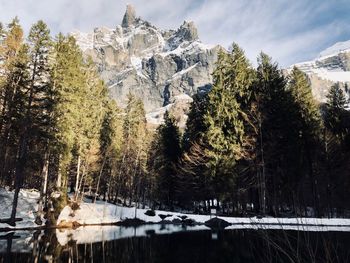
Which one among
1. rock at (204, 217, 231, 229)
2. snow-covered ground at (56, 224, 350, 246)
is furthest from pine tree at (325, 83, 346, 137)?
rock at (204, 217, 231, 229)

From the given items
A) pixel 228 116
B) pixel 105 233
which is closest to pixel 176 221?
pixel 228 116

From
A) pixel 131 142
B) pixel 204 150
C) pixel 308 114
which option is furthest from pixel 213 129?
pixel 131 142

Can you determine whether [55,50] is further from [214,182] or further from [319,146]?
[319,146]

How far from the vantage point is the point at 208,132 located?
3831 cm

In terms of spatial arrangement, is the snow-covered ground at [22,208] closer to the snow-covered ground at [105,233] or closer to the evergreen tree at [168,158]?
the snow-covered ground at [105,233]

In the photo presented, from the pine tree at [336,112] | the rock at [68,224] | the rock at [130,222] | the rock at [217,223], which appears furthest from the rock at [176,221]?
the pine tree at [336,112]

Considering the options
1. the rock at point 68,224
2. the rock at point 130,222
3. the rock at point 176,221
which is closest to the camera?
the rock at point 68,224

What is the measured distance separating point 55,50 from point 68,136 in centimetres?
790

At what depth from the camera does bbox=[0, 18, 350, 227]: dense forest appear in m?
29.9

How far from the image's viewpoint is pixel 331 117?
45.2 m

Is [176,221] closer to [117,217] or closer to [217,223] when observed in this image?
[217,223]

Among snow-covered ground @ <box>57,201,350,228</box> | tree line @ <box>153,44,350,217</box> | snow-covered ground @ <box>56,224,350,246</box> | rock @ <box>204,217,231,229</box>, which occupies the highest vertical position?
tree line @ <box>153,44,350,217</box>

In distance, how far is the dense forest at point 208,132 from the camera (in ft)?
98.0

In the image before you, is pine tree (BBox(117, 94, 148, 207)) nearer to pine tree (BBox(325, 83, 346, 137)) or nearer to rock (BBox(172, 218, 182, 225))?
rock (BBox(172, 218, 182, 225))
